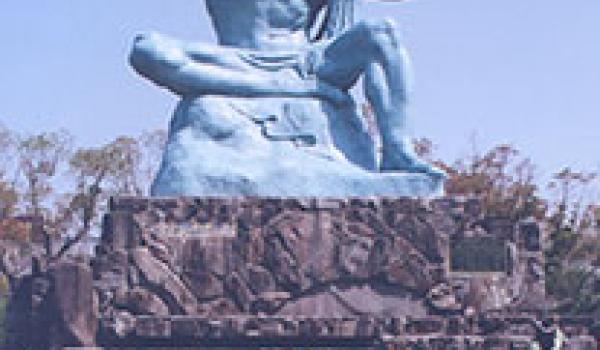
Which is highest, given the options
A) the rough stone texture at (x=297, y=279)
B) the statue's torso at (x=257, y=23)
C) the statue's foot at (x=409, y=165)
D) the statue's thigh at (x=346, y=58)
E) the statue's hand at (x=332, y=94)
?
the statue's torso at (x=257, y=23)

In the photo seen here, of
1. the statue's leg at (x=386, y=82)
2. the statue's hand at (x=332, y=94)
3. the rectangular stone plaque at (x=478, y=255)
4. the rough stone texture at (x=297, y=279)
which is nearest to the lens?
the rough stone texture at (x=297, y=279)

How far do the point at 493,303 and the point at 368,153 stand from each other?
1.58 metres

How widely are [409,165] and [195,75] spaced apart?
1.70 metres

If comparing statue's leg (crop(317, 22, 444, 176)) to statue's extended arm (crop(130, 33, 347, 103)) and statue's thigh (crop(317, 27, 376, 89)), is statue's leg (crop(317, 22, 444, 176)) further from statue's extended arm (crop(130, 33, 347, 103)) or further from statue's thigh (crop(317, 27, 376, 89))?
statue's extended arm (crop(130, 33, 347, 103))

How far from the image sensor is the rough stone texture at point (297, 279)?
9625mm

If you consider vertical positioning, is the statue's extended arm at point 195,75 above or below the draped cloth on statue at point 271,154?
above

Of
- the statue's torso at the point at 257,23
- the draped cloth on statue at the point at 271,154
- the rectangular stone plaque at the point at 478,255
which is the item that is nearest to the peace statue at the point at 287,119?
the draped cloth on statue at the point at 271,154

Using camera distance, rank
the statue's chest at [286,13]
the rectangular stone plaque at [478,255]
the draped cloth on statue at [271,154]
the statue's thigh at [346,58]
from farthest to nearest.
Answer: the statue's chest at [286,13] < the statue's thigh at [346,58] < the draped cloth on statue at [271,154] < the rectangular stone plaque at [478,255]

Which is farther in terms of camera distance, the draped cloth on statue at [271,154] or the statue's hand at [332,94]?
the statue's hand at [332,94]

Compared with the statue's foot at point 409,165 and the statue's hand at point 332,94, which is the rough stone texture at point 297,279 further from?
the statue's hand at point 332,94

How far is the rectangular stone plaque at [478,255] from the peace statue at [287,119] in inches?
18.2

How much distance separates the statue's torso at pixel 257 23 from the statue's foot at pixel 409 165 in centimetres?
131

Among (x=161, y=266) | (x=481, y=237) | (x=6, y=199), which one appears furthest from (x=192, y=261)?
(x=6, y=199)

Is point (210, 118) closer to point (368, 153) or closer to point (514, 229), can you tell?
point (368, 153)
